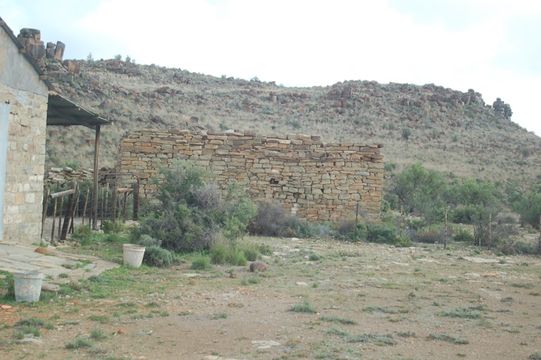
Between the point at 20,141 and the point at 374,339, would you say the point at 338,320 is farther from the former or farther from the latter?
the point at 20,141

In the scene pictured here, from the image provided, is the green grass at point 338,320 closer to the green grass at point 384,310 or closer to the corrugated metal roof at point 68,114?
the green grass at point 384,310

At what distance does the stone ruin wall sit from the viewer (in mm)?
20688

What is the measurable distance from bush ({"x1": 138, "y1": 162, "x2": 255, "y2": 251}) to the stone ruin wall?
17.0 ft

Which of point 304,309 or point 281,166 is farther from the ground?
point 281,166

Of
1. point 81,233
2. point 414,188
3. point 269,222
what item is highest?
point 414,188

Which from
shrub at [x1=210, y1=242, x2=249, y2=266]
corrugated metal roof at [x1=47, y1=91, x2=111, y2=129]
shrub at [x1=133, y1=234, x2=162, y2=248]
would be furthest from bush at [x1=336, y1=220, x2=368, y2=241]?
corrugated metal roof at [x1=47, y1=91, x2=111, y2=129]

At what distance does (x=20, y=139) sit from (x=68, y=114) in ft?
11.6

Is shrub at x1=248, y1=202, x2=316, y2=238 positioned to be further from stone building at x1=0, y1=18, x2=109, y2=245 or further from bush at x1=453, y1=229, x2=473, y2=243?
stone building at x1=0, y1=18, x2=109, y2=245

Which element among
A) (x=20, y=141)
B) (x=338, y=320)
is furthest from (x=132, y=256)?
(x=338, y=320)

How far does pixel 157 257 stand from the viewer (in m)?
11.9

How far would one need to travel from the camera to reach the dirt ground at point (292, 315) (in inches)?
255

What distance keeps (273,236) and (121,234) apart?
4.88 m

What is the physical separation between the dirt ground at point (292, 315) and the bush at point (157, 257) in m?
0.25

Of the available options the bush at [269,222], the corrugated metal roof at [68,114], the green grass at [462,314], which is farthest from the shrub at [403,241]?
the green grass at [462,314]
